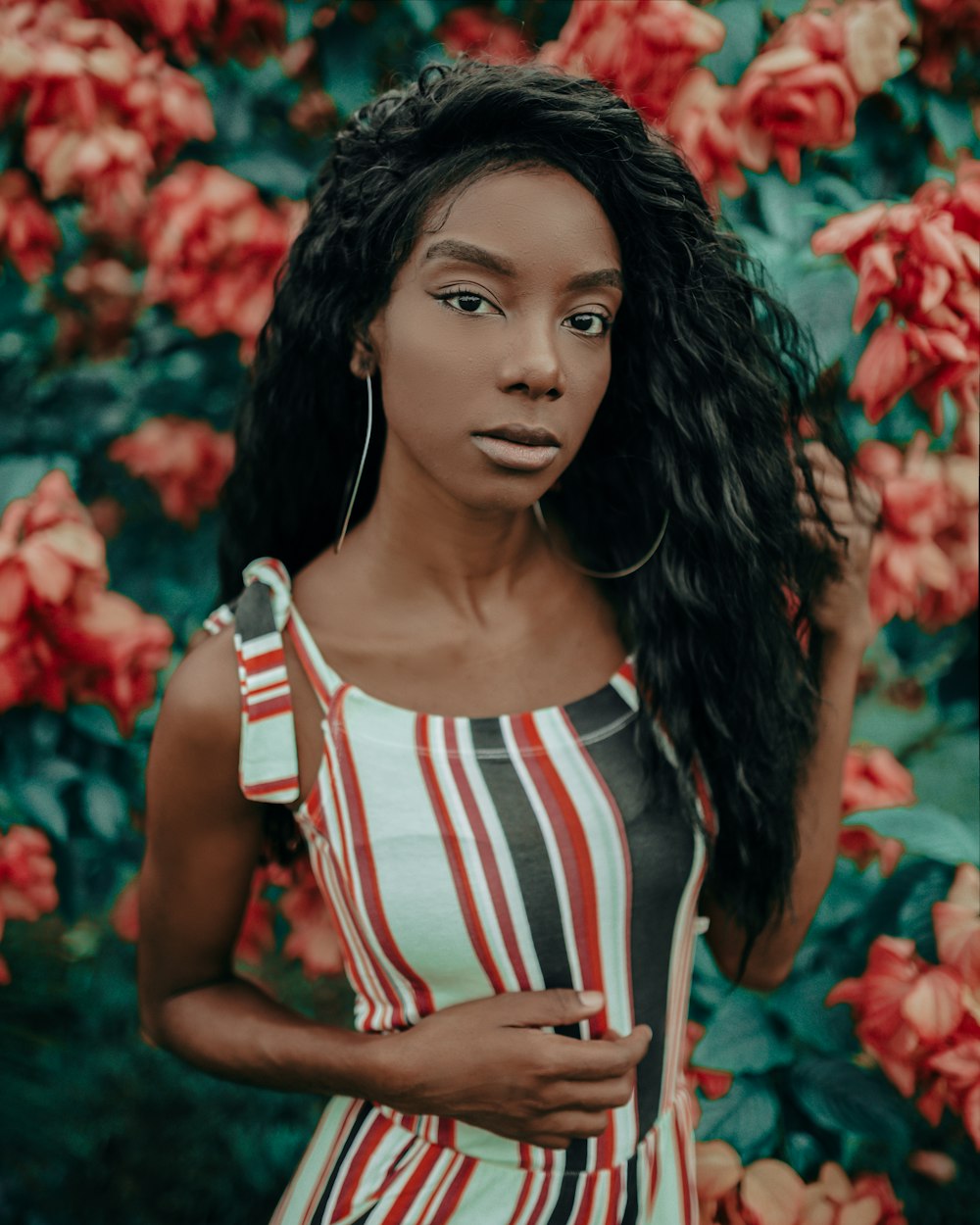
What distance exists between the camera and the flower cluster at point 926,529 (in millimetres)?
1513

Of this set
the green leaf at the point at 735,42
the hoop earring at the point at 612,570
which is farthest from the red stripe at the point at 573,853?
the green leaf at the point at 735,42

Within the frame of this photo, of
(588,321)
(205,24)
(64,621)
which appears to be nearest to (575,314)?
(588,321)

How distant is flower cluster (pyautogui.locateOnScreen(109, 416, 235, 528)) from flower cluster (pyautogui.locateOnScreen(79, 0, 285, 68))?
563 millimetres

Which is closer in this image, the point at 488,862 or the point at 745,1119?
the point at 488,862

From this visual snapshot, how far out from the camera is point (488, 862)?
1241 millimetres

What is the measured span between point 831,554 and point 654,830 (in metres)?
0.38

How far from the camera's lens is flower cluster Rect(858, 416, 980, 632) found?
1.51 m

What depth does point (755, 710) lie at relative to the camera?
53.0 inches

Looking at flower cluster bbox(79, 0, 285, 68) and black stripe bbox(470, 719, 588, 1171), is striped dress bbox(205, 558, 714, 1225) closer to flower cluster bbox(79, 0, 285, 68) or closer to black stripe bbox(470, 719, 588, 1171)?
black stripe bbox(470, 719, 588, 1171)

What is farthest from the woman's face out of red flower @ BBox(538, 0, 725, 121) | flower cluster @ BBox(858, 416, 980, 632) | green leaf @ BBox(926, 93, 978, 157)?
green leaf @ BBox(926, 93, 978, 157)

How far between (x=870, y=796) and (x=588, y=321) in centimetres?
81

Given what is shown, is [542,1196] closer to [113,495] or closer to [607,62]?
[113,495]

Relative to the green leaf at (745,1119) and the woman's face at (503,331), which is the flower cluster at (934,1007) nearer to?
the green leaf at (745,1119)

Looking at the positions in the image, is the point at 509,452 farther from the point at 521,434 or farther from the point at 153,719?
the point at 153,719
